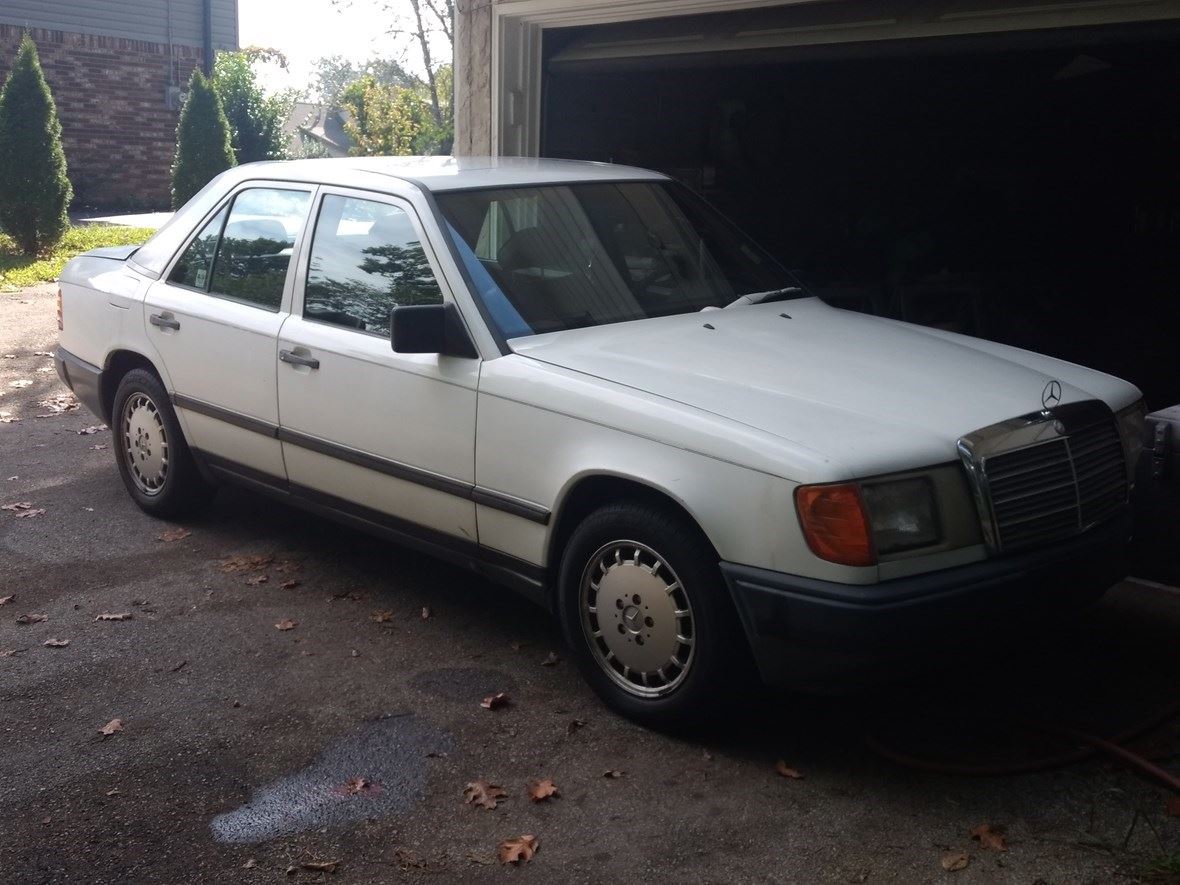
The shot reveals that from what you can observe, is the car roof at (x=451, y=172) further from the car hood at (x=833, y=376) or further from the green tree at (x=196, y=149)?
the green tree at (x=196, y=149)

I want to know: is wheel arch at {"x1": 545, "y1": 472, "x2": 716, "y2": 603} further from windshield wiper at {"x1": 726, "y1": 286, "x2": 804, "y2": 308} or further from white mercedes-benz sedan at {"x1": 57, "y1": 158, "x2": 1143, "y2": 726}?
windshield wiper at {"x1": 726, "y1": 286, "x2": 804, "y2": 308}

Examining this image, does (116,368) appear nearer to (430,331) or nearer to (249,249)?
(249,249)

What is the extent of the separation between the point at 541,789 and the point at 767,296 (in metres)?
2.34

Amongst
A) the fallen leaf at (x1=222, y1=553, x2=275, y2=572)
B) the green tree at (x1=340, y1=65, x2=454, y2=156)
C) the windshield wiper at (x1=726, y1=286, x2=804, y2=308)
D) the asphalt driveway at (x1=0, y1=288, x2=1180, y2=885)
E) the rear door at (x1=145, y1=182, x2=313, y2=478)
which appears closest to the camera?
the asphalt driveway at (x1=0, y1=288, x2=1180, y2=885)

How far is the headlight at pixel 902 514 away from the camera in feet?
12.0

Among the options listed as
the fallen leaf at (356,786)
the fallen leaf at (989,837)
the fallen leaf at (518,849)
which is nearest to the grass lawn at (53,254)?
the fallen leaf at (356,786)

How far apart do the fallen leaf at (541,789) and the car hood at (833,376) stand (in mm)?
1233

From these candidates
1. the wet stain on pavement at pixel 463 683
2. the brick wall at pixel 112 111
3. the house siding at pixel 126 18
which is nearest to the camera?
the wet stain on pavement at pixel 463 683

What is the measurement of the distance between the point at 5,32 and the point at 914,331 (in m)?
24.8

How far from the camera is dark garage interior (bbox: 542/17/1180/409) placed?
10617mm

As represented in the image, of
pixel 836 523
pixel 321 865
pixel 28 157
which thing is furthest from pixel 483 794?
pixel 28 157

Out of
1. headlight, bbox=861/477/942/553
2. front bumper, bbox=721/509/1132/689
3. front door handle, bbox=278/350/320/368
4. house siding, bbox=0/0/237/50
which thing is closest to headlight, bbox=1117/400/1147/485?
front bumper, bbox=721/509/1132/689

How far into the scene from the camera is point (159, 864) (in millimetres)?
3529

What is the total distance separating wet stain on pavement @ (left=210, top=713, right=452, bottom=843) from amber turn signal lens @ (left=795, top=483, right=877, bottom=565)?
4.66 ft
